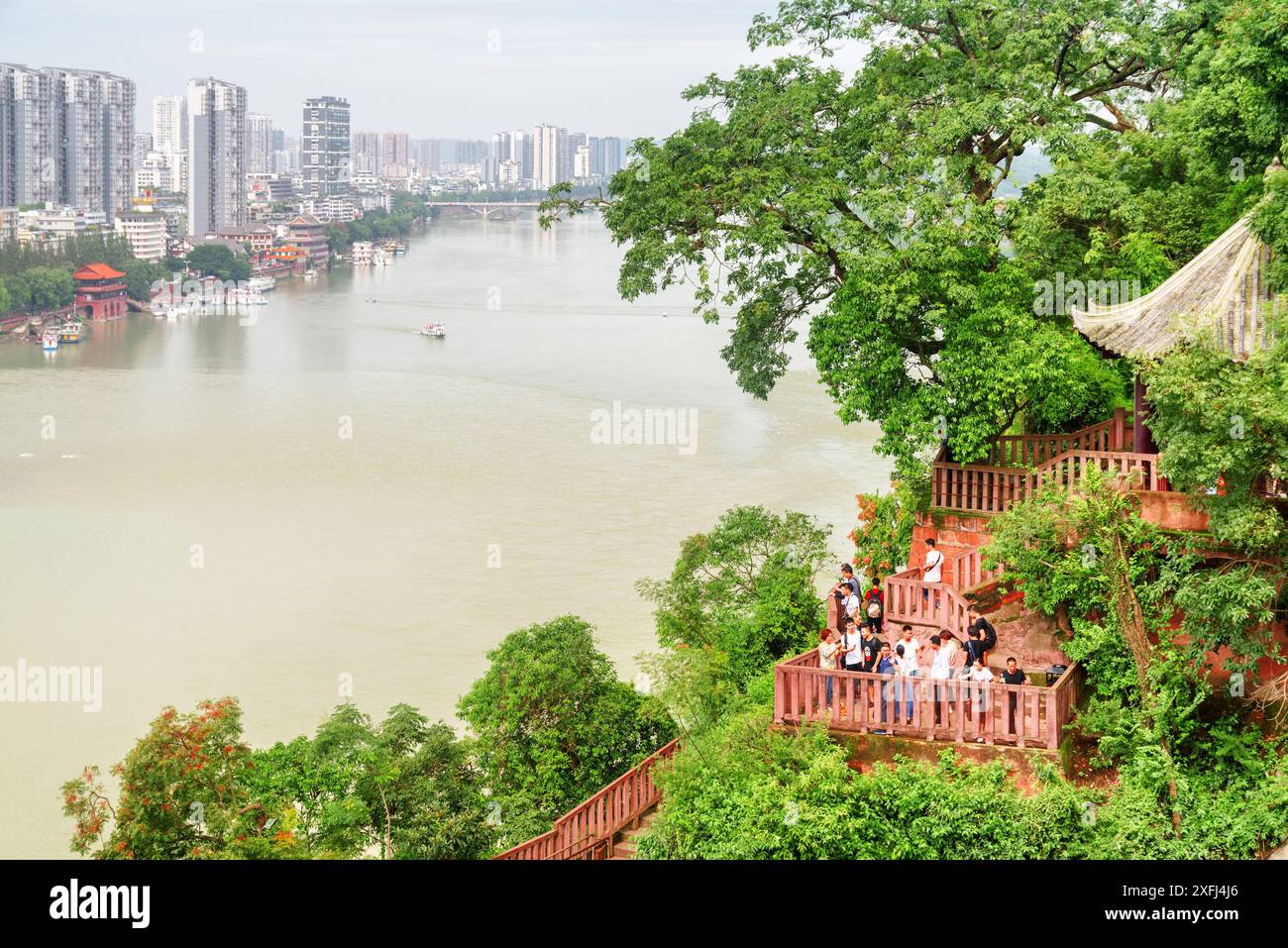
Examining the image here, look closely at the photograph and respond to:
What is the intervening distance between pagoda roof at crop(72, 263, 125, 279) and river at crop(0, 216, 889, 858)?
11.0 m


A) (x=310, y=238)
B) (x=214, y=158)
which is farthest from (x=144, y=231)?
(x=214, y=158)

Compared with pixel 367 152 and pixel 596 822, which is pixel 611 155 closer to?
pixel 367 152

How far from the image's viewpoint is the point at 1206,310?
29.4 feet

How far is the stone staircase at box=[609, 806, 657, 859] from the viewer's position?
391 inches

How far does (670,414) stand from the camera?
34844mm

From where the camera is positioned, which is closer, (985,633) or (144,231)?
(985,633)

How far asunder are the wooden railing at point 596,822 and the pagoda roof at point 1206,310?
13.9 feet

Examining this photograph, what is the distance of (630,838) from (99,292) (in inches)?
2271

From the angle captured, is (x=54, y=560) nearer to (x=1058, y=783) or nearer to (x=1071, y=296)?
(x=1071, y=296)

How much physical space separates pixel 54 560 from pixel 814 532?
18.3m

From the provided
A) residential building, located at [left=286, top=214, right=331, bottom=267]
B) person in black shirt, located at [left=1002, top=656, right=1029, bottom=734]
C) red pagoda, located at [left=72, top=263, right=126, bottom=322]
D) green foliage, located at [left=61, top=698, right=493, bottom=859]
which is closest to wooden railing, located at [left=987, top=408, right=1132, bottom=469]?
person in black shirt, located at [left=1002, top=656, right=1029, bottom=734]

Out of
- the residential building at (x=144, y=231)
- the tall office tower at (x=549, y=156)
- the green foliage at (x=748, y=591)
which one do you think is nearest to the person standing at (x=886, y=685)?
the green foliage at (x=748, y=591)

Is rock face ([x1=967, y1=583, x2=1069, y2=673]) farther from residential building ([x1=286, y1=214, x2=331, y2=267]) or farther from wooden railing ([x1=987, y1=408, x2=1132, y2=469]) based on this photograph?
residential building ([x1=286, y1=214, x2=331, y2=267])
